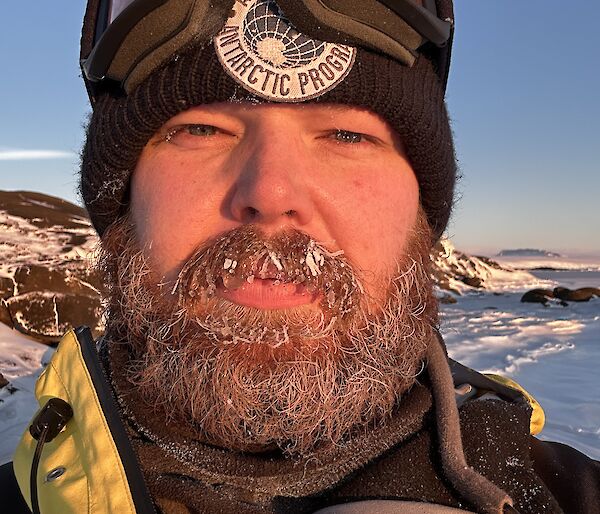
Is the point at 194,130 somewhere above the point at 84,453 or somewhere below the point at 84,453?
above

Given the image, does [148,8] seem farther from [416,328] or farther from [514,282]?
[514,282]

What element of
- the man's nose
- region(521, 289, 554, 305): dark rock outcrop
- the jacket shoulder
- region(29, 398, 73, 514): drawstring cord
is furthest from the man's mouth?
region(521, 289, 554, 305): dark rock outcrop

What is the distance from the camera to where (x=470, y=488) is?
1160 mm

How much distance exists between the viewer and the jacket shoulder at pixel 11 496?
1.49 meters

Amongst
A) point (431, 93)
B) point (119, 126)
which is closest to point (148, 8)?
point (119, 126)

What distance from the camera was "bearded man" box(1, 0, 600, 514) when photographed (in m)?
1.25

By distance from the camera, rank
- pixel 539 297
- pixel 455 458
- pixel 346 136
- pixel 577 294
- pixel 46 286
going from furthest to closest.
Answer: pixel 577 294 → pixel 539 297 → pixel 46 286 → pixel 346 136 → pixel 455 458

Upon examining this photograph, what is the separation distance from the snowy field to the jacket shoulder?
151 centimetres

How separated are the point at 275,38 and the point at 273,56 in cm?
5

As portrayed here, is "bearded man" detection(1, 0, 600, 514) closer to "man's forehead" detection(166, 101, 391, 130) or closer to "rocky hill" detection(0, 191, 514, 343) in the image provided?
"man's forehead" detection(166, 101, 391, 130)

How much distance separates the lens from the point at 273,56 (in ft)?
4.38

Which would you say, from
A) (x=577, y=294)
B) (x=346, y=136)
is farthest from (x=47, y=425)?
(x=577, y=294)

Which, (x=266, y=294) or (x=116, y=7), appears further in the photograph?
(x=116, y=7)

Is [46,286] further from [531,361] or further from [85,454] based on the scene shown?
[531,361]
